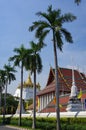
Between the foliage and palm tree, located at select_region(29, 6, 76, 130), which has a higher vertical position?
palm tree, located at select_region(29, 6, 76, 130)

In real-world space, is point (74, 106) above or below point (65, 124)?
above

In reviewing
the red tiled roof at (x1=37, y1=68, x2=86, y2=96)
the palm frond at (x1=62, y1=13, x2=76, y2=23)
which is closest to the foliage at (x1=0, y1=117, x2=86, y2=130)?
the palm frond at (x1=62, y1=13, x2=76, y2=23)

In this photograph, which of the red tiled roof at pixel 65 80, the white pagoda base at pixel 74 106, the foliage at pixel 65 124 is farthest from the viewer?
the red tiled roof at pixel 65 80

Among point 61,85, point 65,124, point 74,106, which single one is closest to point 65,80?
point 61,85

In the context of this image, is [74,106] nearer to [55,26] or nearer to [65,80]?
[55,26]

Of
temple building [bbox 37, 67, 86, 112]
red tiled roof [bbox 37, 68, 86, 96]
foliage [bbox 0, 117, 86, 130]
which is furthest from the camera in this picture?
red tiled roof [bbox 37, 68, 86, 96]

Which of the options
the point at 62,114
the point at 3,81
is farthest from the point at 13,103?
the point at 62,114

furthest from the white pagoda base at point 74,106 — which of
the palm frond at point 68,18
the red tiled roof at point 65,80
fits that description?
the red tiled roof at point 65,80

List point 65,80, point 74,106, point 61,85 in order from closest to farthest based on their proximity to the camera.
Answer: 1. point 74,106
2. point 61,85
3. point 65,80

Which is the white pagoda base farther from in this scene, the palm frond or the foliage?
the palm frond

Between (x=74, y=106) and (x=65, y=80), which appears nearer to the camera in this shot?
(x=74, y=106)

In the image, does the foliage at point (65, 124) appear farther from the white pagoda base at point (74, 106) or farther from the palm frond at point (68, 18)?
the palm frond at point (68, 18)

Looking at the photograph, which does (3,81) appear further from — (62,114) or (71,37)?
(71,37)

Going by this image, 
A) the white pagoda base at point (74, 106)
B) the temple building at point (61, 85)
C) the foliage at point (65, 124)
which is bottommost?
the foliage at point (65, 124)
